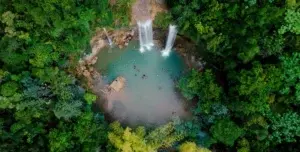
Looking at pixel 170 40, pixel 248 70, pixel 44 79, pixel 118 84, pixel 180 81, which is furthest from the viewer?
pixel 118 84

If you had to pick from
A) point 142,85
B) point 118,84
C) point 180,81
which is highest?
point 142,85

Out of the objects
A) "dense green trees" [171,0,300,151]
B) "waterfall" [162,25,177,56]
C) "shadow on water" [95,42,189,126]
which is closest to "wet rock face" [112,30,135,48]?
"shadow on water" [95,42,189,126]

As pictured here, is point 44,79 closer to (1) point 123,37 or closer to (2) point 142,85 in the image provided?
(1) point 123,37

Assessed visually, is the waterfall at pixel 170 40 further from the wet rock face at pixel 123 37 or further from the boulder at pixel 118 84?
the boulder at pixel 118 84

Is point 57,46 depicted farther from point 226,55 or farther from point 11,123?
point 226,55

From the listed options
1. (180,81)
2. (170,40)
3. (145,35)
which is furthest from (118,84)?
(170,40)

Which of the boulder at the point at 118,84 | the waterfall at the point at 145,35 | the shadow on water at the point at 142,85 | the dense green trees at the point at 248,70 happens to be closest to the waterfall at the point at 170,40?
the shadow on water at the point at 142,85

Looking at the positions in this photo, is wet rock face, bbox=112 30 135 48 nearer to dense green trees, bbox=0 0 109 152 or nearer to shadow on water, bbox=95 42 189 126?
shadow on water, bbox=95 42 189 126
